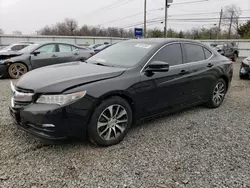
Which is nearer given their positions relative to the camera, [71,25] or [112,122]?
[112,122]

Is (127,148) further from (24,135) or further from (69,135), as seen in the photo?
(24,135)

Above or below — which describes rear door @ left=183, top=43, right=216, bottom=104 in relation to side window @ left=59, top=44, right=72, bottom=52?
below

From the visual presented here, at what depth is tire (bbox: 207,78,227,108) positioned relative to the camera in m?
4.49

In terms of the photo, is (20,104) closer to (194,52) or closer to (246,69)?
(194,52)

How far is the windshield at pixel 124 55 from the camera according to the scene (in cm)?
330

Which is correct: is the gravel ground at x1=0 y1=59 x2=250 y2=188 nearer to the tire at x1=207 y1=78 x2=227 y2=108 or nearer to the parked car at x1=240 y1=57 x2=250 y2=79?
the tire at x1=207 y1=78 x2=227 y2=108

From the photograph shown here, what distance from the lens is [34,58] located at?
7953 millimetres

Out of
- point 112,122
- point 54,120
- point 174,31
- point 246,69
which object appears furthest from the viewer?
point 174,31

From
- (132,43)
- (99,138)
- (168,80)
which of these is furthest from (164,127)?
(132,43)

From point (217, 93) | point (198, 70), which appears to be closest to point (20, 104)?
point (198, 70)

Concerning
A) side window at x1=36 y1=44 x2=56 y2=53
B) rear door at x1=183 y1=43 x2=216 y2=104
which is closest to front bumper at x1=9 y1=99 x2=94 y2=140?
rear door at x1=183 y1=43 x2=216 y2=104

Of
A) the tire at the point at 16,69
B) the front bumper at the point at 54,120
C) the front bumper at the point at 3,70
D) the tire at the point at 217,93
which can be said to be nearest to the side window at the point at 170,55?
the tire at the point at 217,93

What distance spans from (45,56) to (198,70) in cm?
616

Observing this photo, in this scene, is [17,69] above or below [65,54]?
below
